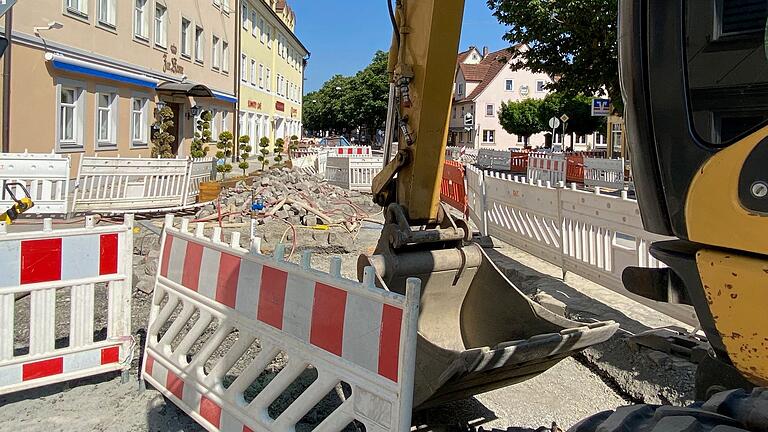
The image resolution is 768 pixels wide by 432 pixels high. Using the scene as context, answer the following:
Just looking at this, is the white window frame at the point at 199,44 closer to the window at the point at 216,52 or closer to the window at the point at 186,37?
the window at the point at 186,37

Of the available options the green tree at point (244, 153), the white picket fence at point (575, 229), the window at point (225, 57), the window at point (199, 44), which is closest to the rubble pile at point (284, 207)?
the white picket fence at point (575, 229)

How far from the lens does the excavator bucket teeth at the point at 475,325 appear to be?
3180 mm

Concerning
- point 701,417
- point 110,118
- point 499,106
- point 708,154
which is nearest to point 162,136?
point 110,118

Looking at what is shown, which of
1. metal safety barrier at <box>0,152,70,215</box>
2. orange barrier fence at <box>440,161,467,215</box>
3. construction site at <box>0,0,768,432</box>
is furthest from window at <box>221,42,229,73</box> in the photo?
construction site at <box>0,0,768,432</box>

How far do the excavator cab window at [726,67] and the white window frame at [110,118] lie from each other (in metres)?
19.4

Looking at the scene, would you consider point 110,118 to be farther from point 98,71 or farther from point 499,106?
point 499,106

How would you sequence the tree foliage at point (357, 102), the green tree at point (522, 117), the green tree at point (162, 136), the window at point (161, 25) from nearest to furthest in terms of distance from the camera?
the green tree at point (162, 136) < the window at point (161, 25) < the green tree at point (522, 117) < the tree foliage at point (357, 102)

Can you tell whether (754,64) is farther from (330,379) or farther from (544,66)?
(544,66)

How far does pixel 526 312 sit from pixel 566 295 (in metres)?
3.36

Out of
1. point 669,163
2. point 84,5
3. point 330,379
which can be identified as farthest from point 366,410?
point 84,5

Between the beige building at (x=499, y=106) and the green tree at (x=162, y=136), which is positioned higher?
the beige building at (x=499, y=106)

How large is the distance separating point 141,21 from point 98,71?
5010mm

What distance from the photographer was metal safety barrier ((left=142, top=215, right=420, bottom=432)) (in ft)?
8.29

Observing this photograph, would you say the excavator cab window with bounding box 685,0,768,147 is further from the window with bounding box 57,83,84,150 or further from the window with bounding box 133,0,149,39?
the window with bounding box 133,0,149,39
